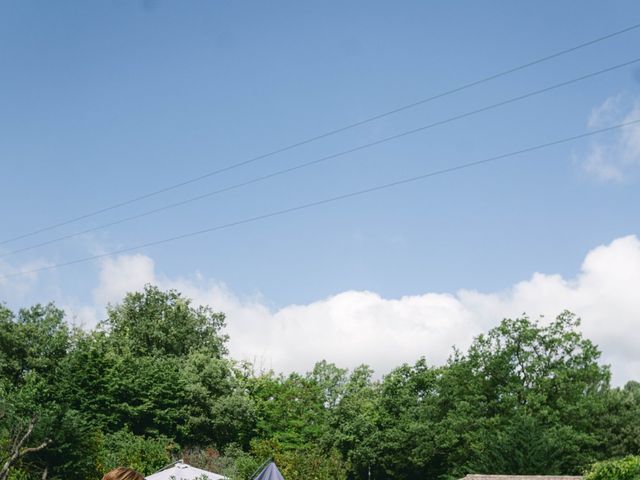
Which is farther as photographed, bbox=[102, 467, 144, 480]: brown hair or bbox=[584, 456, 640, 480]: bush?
bbox=[584, 456, 640, 480]: bush

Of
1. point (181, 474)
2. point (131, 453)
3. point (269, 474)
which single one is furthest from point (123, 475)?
point (131, 453)

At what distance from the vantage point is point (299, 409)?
49.6 metres

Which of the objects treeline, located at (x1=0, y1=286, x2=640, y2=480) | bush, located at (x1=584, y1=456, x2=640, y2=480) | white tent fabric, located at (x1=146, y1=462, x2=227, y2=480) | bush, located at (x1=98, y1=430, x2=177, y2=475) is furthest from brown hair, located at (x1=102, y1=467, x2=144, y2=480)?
bush, located at (x1=98, y1=430, x2=177, y2=475)

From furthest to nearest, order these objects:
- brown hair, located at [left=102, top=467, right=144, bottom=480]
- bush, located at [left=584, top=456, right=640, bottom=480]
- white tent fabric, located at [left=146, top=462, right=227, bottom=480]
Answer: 1. white tent fabric, located at [left=146, top=462, right=227, bottom=480]
2. bush, located at [left=584, top=456, right=640, bottom=480]
3. brown hair, located at [left=102, top=467, right=144, bottom=480]

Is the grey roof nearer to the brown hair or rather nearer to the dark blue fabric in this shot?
the dark blue fabric

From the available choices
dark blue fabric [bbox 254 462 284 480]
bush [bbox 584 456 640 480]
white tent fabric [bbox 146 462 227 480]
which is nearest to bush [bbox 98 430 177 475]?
white tent fabric [bbox 146 462 227 480]

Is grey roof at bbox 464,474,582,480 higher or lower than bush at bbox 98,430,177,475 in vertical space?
lower

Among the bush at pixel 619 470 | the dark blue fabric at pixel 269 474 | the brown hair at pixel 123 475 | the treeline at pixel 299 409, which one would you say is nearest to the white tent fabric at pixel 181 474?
the treeline at pixel 299 409

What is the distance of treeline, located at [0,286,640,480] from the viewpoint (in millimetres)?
33969

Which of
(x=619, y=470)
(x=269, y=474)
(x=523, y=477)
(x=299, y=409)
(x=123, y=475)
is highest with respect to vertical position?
(x=299, y=409)

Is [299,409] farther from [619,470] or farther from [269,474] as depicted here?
[269,474]

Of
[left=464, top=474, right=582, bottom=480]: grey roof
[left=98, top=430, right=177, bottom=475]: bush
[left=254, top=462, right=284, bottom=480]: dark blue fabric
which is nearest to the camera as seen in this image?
[left=254, top=462, right=284, bottom=480]: dark blue fabric

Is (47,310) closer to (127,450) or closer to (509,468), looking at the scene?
(127,450)

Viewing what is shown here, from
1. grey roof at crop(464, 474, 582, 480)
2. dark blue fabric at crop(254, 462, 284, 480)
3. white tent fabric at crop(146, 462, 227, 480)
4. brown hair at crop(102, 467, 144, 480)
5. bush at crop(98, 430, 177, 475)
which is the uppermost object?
bush at crop(98, 430, 177, 475)
